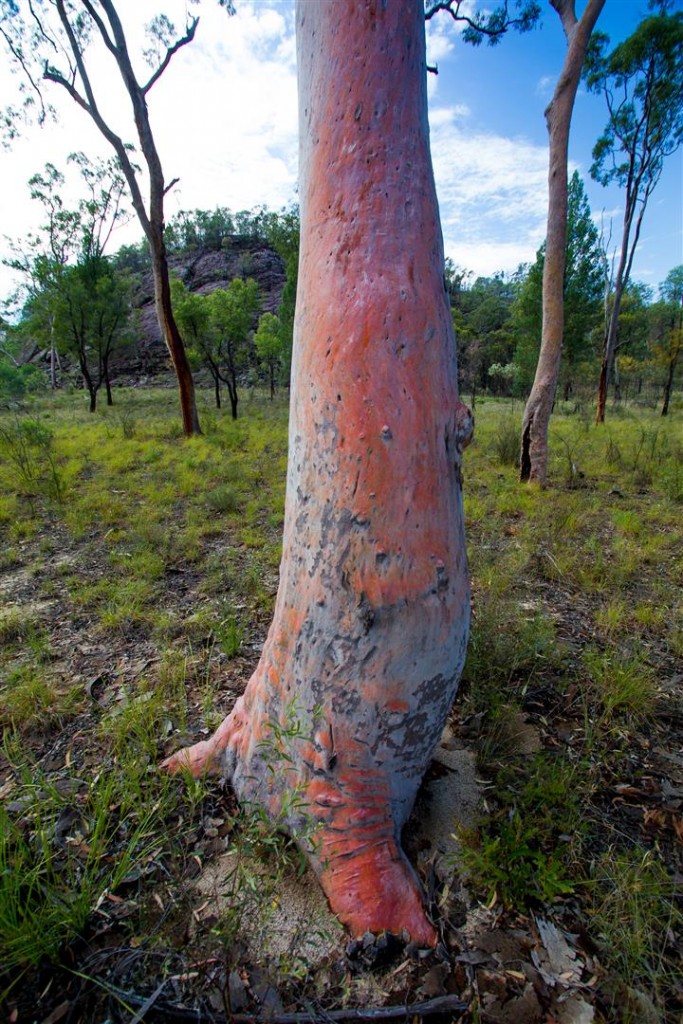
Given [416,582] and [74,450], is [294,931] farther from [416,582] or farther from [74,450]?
[74,450]

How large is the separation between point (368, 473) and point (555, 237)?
639 cm

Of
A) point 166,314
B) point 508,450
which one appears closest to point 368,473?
point 508,450

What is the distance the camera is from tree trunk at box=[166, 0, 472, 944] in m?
1.27

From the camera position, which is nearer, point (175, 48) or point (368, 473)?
point (368, 473)

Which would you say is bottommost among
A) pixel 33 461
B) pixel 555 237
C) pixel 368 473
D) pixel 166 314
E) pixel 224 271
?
pixel 33 461

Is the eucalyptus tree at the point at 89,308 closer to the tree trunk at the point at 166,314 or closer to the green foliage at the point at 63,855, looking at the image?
the tree trunk at the point at 166,314

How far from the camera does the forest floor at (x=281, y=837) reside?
1147mm

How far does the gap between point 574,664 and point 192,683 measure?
1.98 meters

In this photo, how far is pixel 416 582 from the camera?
50.7 inches

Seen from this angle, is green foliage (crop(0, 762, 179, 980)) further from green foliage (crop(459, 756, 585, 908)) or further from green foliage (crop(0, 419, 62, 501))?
green foliage (crop(0, 419, 62, 501))

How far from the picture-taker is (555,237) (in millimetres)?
5984

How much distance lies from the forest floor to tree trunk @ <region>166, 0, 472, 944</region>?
0.60 feet

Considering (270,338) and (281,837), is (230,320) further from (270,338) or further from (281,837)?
(281,837)

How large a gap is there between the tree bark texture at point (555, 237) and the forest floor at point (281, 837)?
2.56 metres
